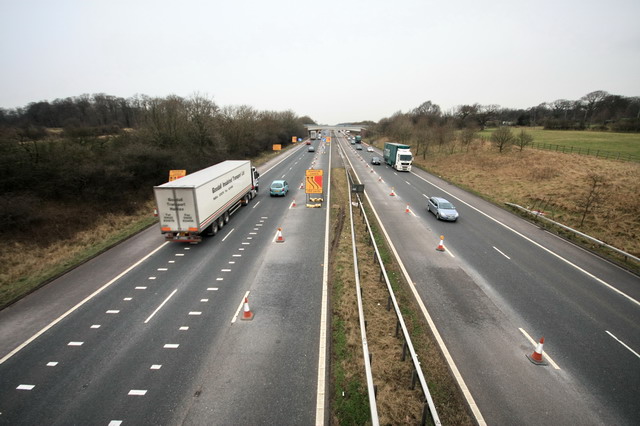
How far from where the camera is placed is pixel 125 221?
75.9ft

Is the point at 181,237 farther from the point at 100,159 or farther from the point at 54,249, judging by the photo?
the point at 100,159

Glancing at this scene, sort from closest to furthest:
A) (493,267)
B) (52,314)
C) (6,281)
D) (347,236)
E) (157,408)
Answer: (157,408) < (52,314) < (6,281) < (493,267) < (347,236)

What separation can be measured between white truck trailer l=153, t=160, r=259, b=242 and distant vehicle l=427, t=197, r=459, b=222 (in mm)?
16344

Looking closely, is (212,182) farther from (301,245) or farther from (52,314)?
(52,314)

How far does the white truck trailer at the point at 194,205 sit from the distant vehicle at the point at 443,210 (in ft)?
53.6

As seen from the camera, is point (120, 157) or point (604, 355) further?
point (120, 157)

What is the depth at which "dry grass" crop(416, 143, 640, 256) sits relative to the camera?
70.6 feet

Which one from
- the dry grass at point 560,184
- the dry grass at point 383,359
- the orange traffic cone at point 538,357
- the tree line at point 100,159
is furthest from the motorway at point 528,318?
the tree line at point 100,159

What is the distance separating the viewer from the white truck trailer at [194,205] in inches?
659

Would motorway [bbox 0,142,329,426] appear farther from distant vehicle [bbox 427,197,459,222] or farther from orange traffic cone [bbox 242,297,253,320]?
distant vehicle [bbox 427,197,459,222]

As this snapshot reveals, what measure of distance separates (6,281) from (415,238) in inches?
864

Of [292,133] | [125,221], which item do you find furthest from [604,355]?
[292,133]

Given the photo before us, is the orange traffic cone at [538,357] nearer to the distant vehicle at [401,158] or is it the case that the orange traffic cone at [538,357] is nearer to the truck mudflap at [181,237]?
the truck mudflap at [181,237]

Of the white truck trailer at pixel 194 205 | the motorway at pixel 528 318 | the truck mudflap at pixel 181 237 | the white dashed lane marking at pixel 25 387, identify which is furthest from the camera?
the truck mudflap at pixel 181 237
